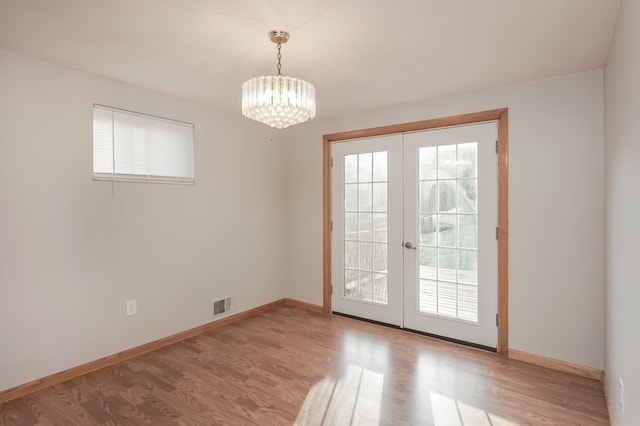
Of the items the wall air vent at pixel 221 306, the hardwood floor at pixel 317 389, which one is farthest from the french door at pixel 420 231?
the wall air vent at pixel 221 306

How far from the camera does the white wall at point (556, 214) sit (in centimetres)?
268

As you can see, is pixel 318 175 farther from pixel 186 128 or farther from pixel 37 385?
pixel 37 385

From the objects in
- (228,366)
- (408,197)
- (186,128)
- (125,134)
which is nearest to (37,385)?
(228,366)

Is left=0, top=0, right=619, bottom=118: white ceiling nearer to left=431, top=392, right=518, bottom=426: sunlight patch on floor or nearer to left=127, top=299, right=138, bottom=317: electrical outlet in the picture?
left=127, top=299, right=138, bottom=317: electrical outlet

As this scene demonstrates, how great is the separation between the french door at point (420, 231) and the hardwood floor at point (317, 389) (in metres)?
0.40

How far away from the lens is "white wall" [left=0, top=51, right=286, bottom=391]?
8.02ft

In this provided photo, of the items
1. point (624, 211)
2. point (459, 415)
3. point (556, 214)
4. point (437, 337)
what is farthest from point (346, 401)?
point (556, 214)

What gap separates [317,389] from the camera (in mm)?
2527

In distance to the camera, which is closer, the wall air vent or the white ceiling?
the white ceiling

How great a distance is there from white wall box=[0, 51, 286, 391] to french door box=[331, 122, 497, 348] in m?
1.29

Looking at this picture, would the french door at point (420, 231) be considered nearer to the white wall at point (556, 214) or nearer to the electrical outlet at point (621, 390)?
the white wall at point (556, 214)

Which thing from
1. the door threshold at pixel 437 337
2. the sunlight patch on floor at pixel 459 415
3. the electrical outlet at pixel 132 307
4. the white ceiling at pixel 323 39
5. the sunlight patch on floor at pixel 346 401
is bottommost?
the sunlight patch on floor at pixel 459 415

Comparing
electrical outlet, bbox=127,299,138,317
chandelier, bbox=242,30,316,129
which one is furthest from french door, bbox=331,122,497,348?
electrical outlet, bbox=127,299,138,317

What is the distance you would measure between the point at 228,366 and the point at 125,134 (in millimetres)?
2176
